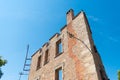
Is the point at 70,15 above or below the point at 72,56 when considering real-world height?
above

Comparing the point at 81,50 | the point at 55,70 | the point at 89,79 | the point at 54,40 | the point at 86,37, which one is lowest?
the point at 89,79

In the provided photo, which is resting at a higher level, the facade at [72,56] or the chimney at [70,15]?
the chimney at [70,15]

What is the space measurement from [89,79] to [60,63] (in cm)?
361

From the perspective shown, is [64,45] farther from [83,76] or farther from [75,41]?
[83,76]

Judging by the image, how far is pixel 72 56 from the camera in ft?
33.3

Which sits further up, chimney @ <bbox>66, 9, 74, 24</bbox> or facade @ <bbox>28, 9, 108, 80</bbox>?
chimney @ <bbox>66, 9, 74, 24</bbox>

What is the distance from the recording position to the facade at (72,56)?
855 centimetres

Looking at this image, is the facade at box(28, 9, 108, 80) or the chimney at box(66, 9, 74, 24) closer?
the facade at box(28, 9, 108, 80)

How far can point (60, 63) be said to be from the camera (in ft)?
36.4

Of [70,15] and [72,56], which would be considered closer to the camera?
[72,56]

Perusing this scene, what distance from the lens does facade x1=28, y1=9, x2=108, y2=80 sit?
28.1 feet

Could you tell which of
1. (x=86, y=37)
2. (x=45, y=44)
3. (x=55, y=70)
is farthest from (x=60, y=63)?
(x=45, y=44)

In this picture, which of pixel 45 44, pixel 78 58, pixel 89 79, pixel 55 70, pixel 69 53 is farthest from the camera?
pixel 45 44

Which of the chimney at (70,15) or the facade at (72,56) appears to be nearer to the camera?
the facade at (72,56)
